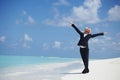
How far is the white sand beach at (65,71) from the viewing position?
288 cm

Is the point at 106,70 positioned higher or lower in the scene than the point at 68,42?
lower

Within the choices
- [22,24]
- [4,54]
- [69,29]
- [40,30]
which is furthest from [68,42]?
[4,54]

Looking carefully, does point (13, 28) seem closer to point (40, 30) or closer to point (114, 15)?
point (40, 30)

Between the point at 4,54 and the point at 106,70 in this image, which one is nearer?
the point at 106,70

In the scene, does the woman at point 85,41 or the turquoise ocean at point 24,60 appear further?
the turquoise ocean at point 24,60

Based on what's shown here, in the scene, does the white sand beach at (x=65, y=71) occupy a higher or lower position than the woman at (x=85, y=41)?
lower

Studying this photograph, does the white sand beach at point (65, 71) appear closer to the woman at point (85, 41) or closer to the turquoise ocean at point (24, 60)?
the turquoise ocean at point (24, 60)

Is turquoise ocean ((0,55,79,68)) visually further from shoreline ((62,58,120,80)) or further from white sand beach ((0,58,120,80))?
shoreline ((62,58,120,80))

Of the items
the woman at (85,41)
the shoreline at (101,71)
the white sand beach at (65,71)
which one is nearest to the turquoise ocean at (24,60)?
the white sand beach at (65,71)

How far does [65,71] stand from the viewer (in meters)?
3.20

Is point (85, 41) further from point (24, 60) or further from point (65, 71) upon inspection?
point (24, 60)

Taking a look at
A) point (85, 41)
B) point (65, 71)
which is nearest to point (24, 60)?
point (65, 71)

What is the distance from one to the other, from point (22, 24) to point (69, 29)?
688 millimetres

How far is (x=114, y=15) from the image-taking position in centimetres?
349
